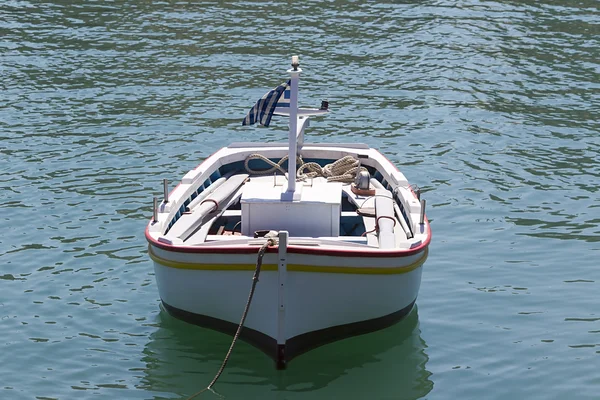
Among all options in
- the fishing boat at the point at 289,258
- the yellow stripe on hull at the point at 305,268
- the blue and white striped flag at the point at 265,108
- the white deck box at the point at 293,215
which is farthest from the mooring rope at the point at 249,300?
the blue and white striped flag at the point at 265,108

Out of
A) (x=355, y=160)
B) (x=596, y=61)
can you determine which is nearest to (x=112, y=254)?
(x=355, y=160)

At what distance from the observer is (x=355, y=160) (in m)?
15.2

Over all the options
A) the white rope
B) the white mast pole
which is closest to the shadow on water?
the white mast pole

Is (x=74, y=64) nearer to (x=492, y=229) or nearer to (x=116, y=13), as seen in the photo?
(x=116, y=13)

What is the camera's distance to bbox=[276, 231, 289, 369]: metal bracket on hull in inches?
419

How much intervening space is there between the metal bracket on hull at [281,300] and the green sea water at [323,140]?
300 mm

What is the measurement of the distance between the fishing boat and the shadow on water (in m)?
0.30

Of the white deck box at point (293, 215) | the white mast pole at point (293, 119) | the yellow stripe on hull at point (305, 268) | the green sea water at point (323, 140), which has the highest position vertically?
the white mast pole at point (293, 119)

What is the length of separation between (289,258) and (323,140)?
10032 mm

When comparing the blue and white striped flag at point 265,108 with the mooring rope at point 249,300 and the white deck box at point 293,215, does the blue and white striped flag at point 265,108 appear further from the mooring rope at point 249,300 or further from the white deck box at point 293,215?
the mooring rope at point 249,300

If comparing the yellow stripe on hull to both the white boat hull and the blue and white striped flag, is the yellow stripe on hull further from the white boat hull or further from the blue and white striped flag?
the blue and white striped flag

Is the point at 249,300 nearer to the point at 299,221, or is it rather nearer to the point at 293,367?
the point at 293,367

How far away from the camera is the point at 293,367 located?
1148cm

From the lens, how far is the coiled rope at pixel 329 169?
1480cm
